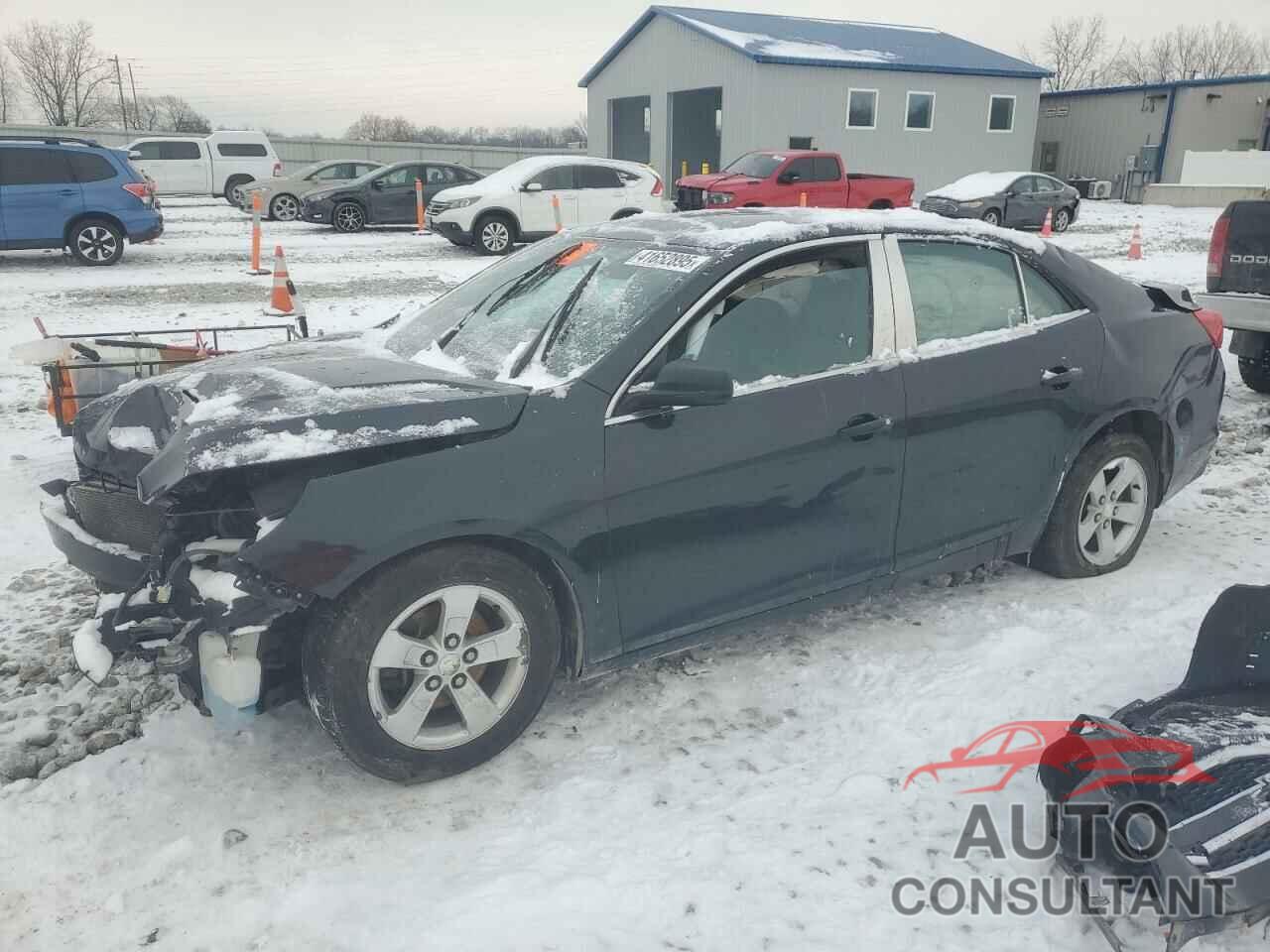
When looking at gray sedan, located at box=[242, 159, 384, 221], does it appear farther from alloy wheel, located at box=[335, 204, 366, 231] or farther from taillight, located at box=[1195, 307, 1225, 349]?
taillight, located at box=[1195, 307, 1225, 349]

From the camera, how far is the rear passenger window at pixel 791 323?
3.35m

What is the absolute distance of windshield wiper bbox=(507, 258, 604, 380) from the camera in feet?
11.0

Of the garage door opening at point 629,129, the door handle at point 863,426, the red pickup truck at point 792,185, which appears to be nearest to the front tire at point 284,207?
the red pickup truck at point 792,185

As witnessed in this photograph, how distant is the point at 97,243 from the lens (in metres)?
14.7

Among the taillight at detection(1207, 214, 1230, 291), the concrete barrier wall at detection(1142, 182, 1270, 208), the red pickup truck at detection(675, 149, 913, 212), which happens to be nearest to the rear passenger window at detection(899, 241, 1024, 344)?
the taillight at detection(1207, 214, 1230, 291)

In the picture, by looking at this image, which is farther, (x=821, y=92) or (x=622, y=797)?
(x=821, y=92)

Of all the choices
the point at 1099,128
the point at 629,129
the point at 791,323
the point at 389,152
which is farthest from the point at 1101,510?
the point at 389,152

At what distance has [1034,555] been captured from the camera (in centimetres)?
445

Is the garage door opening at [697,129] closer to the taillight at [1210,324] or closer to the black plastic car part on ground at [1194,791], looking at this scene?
the taillight at [1210,324]

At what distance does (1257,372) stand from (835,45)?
26195 mm

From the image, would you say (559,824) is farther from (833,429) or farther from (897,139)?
(897,139)

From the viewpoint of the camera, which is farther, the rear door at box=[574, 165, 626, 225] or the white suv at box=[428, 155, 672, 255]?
Result: the rear door at box=[574, 165, 626, 225]

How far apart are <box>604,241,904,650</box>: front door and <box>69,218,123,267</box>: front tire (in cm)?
1433

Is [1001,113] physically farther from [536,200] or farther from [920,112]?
[536,200]
